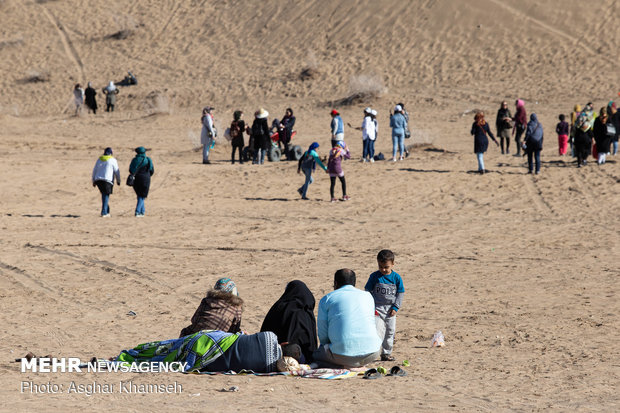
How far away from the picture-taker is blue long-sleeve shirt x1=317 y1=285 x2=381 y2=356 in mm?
7898

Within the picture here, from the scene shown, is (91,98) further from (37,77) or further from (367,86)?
(367,86)

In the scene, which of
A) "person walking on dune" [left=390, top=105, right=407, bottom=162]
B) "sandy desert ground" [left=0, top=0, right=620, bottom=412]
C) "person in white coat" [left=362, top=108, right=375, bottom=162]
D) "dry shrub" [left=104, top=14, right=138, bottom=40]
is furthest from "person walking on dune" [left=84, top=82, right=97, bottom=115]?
"person walking on dune" [left=390, top=105, right=407, bottom=162]

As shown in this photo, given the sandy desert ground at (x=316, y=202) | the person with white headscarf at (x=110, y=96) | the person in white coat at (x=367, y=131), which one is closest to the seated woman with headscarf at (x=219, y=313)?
the sandy desert ground at (x=316, y=202)

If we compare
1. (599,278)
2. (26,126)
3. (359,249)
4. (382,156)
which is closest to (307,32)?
(26,126)

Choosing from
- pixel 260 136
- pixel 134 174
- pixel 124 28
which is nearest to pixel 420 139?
pixel 260 136

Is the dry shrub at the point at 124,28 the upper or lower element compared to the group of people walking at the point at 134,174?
upper

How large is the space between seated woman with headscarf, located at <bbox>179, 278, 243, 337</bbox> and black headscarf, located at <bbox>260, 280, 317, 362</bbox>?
340 millimetres

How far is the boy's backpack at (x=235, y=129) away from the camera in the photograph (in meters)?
22.0

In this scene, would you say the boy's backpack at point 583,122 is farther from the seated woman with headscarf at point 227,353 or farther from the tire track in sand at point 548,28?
the seated woman with headscarf at point 227,353

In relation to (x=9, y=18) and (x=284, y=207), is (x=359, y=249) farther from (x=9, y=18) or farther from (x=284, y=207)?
Result: (x=9, y=18)

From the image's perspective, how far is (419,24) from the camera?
123 feet

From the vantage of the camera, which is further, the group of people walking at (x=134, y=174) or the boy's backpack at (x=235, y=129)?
the boy's backpack at (x=235, y=129)

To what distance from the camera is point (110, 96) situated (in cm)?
3344

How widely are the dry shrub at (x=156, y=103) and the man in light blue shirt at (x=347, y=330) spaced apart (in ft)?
81.5
